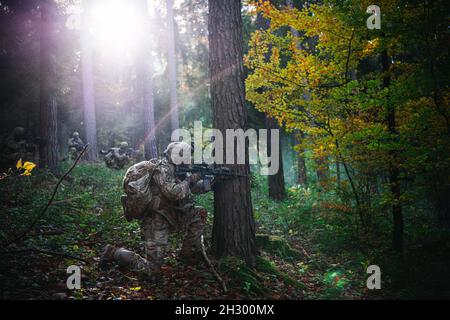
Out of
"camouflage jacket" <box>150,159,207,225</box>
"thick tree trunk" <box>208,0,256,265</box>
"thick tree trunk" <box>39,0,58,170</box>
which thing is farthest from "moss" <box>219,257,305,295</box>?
"thick tree trunk" <box>39,0,58,170</box>

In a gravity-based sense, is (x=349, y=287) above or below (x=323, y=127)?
below

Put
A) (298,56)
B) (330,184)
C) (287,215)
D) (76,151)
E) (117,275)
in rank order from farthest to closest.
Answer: (76,151) < (287,215) < (330,184) < (298,56) < (117,275)

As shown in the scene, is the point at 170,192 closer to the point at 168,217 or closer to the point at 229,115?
the point at 168,217

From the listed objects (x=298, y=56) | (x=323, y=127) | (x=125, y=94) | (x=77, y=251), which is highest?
(x=125, y=94)

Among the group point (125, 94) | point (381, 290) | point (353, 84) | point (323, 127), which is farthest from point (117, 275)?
point (125, 94)

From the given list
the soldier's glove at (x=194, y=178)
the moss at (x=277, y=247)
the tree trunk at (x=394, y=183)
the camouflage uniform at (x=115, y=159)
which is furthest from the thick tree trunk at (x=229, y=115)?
the camouflage uniform at (x=115, y=159)

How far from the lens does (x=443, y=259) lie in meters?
5.32

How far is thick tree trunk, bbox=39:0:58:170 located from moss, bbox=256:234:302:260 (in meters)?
8.12

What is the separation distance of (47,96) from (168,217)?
26.5ft

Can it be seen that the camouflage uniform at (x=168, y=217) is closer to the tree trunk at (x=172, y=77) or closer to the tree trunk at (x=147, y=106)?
the tree trunk at (x=147, y=106)

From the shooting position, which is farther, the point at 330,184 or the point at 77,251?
the point at 330,184

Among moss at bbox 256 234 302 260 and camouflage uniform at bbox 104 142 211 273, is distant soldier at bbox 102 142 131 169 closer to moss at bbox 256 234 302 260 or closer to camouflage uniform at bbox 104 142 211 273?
camouflage uniform at bbox 104 142 211 273

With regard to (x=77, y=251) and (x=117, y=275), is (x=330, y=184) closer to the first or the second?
(x=117, y=275)

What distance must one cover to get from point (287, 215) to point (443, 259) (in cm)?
379
